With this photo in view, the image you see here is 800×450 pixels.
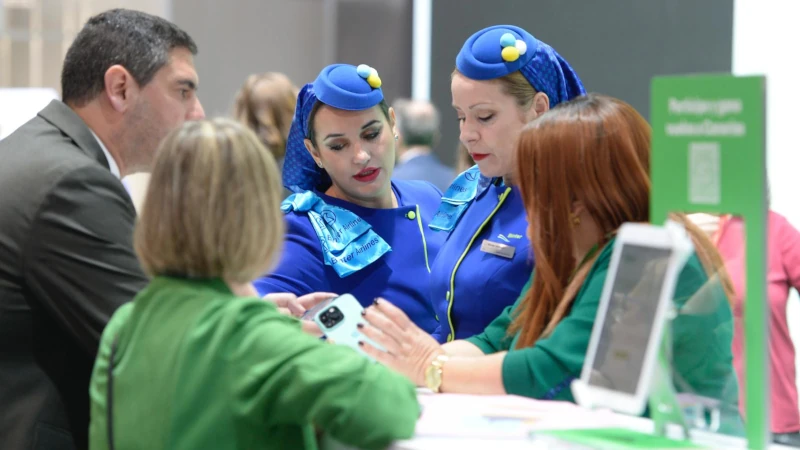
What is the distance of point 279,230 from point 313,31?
6.48 metres

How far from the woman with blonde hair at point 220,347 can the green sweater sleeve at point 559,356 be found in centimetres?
35

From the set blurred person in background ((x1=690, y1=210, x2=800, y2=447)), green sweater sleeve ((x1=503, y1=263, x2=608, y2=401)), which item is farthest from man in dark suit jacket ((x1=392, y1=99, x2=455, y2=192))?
green sweater sleeve ((x1=503, y1=263, x2=608, y2=401))

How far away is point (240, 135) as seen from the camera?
68.8 inches

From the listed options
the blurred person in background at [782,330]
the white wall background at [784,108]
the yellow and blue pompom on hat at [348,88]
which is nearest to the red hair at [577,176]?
the yellow and blue pompom on hat at [348,88]

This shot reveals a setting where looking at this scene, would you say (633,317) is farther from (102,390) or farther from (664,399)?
(102,390)

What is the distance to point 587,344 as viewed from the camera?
195 centimetres

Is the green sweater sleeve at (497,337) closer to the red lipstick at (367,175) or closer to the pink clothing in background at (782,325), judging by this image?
the red lipstick at (367,175)

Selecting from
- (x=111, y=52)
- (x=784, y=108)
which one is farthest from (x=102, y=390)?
(x=784, y=108)

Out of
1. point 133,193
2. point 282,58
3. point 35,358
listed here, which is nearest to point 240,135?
point 35,358

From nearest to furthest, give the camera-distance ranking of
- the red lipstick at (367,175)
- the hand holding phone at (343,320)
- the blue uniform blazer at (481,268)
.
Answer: the hand holding phone at (343,320), the blue uniform blazer at (481,268), the red lipstick at (367,175)

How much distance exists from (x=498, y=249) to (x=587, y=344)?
2.03 feet

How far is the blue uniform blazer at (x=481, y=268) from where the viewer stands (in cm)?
250

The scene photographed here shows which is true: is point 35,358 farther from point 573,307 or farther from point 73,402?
point 573,307

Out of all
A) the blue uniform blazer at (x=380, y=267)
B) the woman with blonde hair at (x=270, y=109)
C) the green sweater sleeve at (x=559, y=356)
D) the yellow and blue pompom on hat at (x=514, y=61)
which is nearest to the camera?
the green sweater sleeve at (x=559, y=356)
